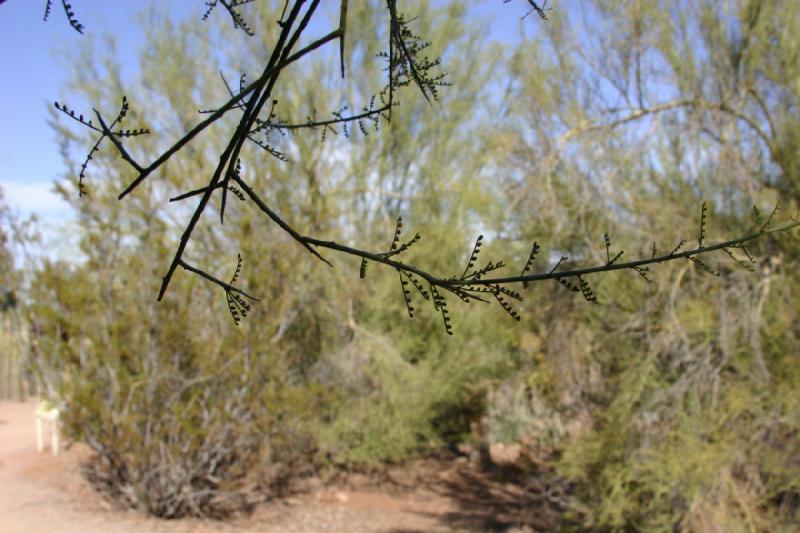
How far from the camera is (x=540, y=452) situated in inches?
466

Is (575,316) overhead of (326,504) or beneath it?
overhead

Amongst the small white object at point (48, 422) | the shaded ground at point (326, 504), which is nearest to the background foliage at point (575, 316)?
the shaded ground at point (326, 504)

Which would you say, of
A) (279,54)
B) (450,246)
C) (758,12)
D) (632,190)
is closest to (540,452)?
(450,246)

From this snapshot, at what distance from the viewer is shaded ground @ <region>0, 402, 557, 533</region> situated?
28.1 feet

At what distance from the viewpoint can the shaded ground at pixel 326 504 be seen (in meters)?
8.55

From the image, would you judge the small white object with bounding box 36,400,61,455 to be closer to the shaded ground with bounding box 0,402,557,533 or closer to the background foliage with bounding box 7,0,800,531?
the shaded ground with bounding box 0,402,557,533

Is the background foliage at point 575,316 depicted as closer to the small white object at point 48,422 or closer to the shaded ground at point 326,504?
the shaded ground at point 326,504

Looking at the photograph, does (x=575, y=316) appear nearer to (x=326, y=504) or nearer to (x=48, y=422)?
(x=326, y=504)

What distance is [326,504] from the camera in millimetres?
11719

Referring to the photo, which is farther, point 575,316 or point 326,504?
point 326,504

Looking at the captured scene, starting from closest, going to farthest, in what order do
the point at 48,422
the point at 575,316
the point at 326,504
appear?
the point at 575,316
the point at 326,504
the point at 48,422

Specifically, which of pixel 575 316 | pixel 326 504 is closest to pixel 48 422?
pixel 326 504

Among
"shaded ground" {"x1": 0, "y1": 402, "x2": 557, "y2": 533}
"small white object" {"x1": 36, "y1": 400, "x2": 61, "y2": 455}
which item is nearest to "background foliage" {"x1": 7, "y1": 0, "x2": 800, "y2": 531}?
"shaded ground" {"x1": 0, "y1": 402, "x2": 557, "y2": 533}

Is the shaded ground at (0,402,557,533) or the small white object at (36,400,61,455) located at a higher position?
the small white object at (36,400,61,455)
